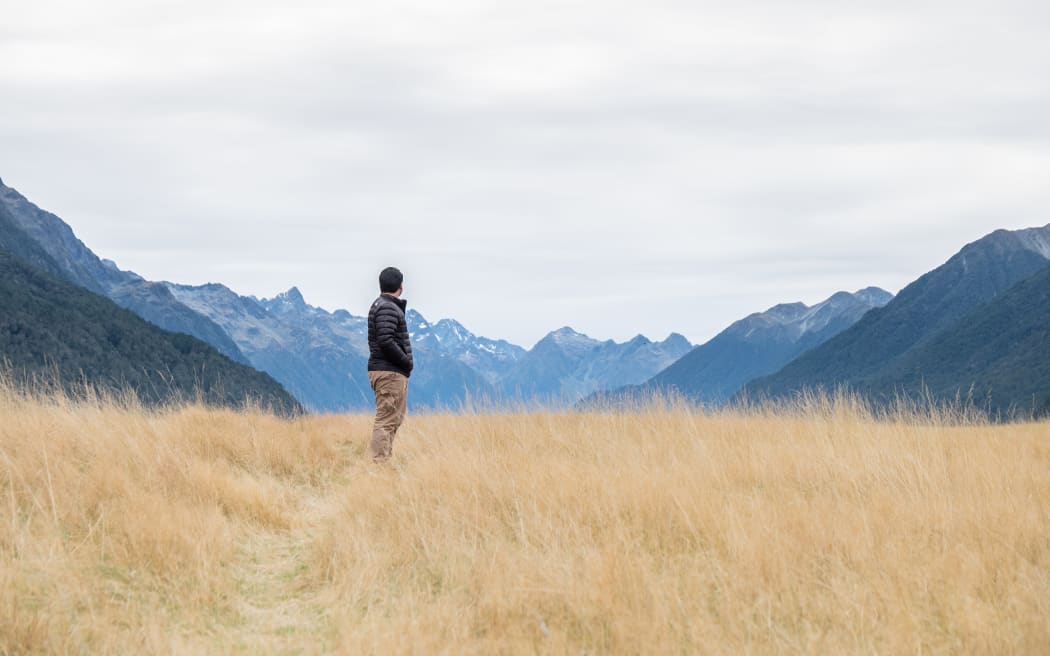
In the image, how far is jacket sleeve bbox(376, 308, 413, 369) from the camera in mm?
9820

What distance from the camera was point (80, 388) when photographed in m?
12.5

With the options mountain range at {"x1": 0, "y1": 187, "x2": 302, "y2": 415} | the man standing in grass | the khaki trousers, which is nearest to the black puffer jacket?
the man standing in grass

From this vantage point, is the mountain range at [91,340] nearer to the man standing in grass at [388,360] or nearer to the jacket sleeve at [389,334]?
the man standing in grass at [388,360]

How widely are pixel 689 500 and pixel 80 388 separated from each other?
10.9 metres

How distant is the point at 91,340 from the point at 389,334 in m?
187

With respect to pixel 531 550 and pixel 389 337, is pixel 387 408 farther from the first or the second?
pixel 531 550

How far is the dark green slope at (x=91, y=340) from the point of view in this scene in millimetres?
153375

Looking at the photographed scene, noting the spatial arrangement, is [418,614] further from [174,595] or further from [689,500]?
[689,500]

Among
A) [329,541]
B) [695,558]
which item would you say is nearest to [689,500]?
[695,558]

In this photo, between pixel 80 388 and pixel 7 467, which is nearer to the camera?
pixel 7 467

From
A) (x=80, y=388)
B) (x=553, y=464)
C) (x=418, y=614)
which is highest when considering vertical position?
(x=80, y=388)

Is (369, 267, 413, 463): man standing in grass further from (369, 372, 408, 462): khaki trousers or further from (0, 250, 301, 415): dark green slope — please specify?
(0, 250, 301, 415): dark green slope

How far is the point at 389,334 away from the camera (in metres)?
9.85

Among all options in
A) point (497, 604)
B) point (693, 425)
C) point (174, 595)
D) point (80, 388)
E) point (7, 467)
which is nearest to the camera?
point (497, 604)
